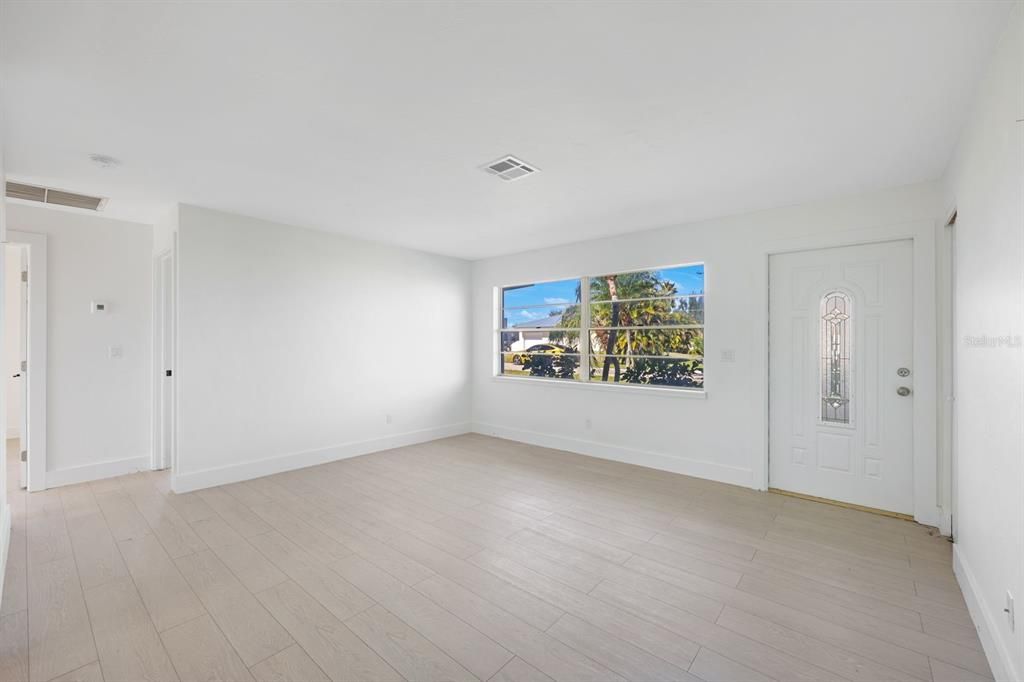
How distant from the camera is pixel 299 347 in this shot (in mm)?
4840

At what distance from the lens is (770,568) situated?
268 centimetres

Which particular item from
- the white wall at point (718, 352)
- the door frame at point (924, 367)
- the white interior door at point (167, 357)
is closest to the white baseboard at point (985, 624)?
the door frame at point (924, 367)

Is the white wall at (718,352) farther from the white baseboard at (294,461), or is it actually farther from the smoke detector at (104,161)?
the smoke detector at (104,161)

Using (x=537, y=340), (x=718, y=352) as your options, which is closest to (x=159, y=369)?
(x=537, y=340)

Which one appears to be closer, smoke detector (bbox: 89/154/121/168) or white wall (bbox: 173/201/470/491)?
smoke detector (bbox: 89/154/121/168)

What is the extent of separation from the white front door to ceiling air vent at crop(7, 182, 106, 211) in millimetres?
6322

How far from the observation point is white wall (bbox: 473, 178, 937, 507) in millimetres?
3584

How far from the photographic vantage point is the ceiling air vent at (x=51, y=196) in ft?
11.7

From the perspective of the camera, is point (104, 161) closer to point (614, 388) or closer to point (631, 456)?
point (614, 388)

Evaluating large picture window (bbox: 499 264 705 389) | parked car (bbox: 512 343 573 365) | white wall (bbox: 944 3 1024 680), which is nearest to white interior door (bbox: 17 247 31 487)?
large picture window (bbox: 499 264 705 389)

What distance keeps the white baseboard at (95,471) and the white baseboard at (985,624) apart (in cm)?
658

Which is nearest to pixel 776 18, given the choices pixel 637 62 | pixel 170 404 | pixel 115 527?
pixel 637 62

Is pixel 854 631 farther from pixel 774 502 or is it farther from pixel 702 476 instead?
pixel 702 476

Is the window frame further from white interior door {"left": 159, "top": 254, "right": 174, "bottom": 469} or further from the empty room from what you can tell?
white interior door {"left": 159, "top": 254, "right": 174, "bottom": 469}
